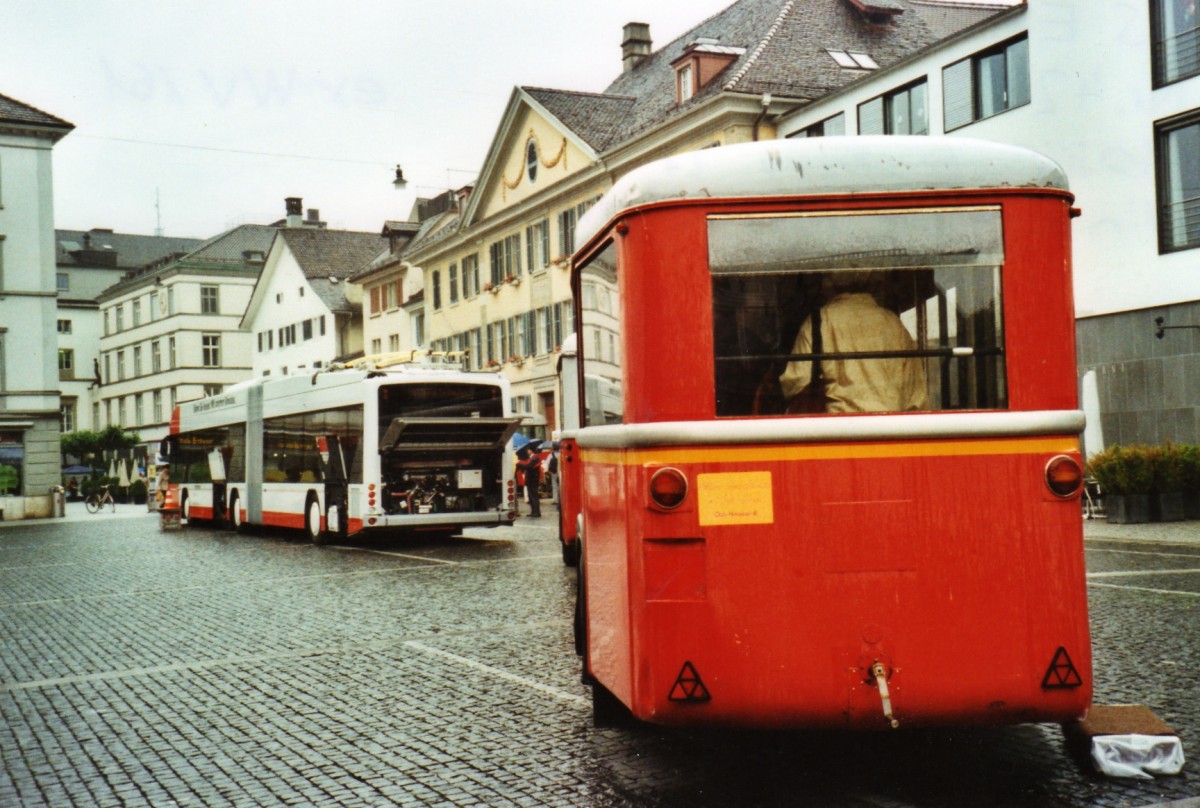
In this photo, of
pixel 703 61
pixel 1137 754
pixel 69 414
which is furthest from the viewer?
pixel 69 414

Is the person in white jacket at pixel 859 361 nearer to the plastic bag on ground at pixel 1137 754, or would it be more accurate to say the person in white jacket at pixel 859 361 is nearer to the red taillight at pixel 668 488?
the red taillight at pixel 668 488

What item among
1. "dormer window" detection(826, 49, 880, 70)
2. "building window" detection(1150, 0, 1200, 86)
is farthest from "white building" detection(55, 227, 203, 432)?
"building window" detection(1150, 0, 1200, 86)

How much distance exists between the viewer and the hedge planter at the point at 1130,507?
20547 millimetres

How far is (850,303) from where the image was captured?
5238 mm

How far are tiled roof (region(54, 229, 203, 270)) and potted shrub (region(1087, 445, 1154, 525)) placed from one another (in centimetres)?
9648

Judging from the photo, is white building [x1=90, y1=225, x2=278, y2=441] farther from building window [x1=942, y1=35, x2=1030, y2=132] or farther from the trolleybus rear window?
the trolleybus rear window

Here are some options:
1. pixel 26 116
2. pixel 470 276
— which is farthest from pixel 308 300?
pixel 26 116

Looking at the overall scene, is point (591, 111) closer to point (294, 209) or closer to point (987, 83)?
point (987, 83)

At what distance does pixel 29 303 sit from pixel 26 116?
6303mm

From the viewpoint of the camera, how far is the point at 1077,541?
5.18 metres

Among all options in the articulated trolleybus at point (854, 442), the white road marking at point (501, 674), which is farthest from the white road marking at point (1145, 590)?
the articulated trolleybus at point (854, 442)

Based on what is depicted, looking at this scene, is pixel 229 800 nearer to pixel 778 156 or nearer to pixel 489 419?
pixel 778 156

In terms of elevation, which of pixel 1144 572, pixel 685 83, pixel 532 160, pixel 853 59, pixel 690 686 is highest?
pixel 853 59

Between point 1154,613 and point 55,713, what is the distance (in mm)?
7611
